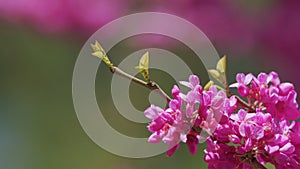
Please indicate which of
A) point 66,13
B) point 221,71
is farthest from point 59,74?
point 221,71

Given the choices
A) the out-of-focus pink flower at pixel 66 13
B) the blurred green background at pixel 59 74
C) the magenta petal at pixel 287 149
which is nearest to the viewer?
the magenta petal at pixel 287 149

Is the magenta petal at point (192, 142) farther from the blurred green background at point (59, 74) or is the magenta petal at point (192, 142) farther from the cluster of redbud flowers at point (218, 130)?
the blurred green background at point (59, 74)

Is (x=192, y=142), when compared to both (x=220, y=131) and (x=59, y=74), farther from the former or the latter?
(x=59, y=74)

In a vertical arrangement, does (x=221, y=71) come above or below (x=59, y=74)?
below

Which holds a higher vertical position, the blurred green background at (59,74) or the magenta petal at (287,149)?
the blurred green background at (59,74)

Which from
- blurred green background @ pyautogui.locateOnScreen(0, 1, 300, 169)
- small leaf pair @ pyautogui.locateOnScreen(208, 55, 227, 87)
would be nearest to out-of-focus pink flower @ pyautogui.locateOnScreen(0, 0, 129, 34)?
blurred green background @ pyautogui.locateOnScreen(0, 1, 300, 169)

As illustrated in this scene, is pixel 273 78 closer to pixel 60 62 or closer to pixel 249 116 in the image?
pixel 249 116

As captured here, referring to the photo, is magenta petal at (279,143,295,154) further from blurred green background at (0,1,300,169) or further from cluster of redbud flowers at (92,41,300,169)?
blurred green background at (0,1,300,169)

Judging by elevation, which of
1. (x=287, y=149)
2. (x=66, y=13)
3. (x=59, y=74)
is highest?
(x=66, y=13)

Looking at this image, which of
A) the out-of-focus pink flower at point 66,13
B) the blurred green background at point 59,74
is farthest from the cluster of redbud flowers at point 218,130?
the out-of-focus pink flower at point 66,13
